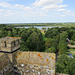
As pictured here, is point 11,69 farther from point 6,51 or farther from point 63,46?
point 63,46

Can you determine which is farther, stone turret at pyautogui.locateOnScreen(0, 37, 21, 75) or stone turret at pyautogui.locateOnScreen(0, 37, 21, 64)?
stone turret at pyautogui.locateOnScreen(0, 37, 21, 64)

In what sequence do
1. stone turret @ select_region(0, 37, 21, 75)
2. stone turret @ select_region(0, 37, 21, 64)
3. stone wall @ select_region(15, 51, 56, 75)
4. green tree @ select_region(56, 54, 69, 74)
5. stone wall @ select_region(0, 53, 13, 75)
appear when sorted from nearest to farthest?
stone wall @ select_region(0, 53, 13, 75), stone turret @ select_region(0, 37, 21, 75), stone wall @ select_region(15, 51, 56, 75), stone turret @ select_region(0, 37, 21, 64), green tree @ select_region(56, 54, 69, 74)

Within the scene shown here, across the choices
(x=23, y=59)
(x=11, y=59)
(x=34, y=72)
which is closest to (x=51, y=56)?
(x=34, y=72)

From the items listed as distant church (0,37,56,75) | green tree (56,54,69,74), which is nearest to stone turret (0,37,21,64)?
distant church (0,37,56,75)

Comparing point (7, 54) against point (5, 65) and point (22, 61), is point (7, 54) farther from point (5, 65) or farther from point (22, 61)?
point (22, 61)

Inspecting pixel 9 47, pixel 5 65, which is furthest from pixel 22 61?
pixel 9 47

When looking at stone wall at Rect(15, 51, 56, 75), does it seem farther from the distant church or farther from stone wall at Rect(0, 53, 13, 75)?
stone wall at Rect(0, 53, 13, 75)

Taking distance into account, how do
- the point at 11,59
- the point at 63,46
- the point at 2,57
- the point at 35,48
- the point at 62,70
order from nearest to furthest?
the point at 2,57
the point at 11,59
the point at 62,70
the point at 63,46
the point at 35,48

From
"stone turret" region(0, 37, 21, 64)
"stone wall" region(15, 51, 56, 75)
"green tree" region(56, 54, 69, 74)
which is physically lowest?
"green tree" region(56, 54, 69, 74)
